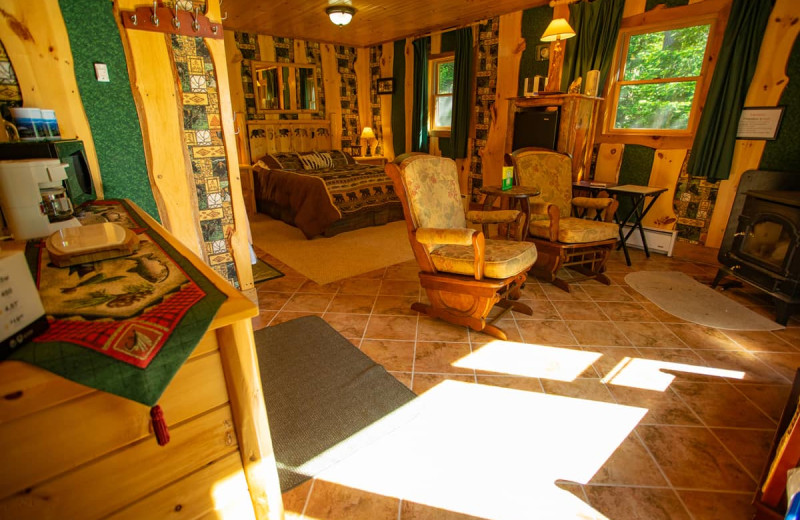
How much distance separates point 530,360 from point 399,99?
5734 millimetres

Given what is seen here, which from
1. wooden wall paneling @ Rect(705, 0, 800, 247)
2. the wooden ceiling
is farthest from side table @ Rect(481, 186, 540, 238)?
the wooden ceiling

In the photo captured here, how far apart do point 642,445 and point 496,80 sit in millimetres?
4857

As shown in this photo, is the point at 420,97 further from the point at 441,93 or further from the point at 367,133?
the point at 367,133

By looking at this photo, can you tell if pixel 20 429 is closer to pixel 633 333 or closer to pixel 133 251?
pixel 133 251

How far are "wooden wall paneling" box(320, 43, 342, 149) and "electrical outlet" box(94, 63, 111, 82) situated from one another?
5.06 m

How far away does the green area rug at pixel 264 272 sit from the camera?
334 centimetres

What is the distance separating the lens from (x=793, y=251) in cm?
245

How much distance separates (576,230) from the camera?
297 cm

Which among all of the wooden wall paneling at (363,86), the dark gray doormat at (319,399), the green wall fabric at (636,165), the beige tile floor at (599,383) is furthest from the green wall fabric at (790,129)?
the wooden wall paneling at (363,86)

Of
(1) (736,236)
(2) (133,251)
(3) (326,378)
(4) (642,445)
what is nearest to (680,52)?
(1) (736,236)

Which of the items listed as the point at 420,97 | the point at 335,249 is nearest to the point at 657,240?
the point at 335,249

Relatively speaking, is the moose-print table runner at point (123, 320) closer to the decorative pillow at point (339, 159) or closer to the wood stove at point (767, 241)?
the wood stove at point (767, 241)

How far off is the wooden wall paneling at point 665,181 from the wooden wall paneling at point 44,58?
4653 mm

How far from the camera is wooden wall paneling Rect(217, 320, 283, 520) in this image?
0.87m
